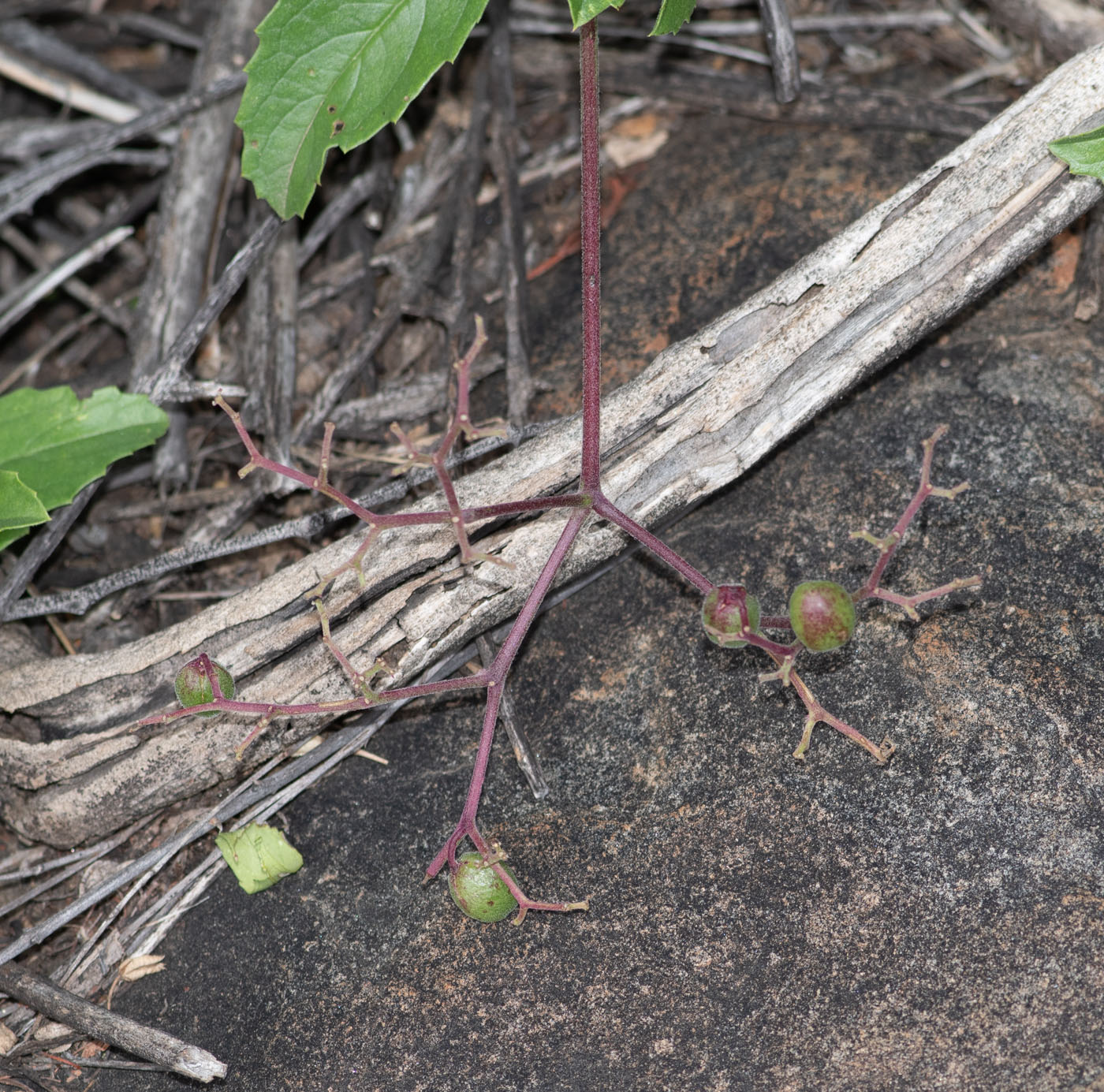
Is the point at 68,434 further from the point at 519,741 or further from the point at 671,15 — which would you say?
the point at 671,15

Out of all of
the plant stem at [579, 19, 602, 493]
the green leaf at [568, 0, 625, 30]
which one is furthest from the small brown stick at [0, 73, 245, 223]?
the green leaf at [568, 0, 625, 30]

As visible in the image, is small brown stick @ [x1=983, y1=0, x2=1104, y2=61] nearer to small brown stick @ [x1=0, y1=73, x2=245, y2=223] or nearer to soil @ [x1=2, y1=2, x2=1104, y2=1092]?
soil @ [x1=2, y1=2, x2=1104, y2=1092]

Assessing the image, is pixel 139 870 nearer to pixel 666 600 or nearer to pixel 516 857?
pixel 516 857

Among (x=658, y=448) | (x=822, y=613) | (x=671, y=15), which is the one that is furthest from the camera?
(x=658, y=448)

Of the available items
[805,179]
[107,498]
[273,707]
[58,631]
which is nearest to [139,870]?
[273,707]

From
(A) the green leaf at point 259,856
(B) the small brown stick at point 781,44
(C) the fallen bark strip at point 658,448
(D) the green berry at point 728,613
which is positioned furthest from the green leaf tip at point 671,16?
(A) the green leaf at point 259,856

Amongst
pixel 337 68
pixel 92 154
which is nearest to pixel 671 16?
pixel 337 68

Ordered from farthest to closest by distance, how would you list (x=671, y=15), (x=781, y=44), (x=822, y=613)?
1. (x=781, y=44)
2. (x=671, y=15)
3. (x=822, y=613)
